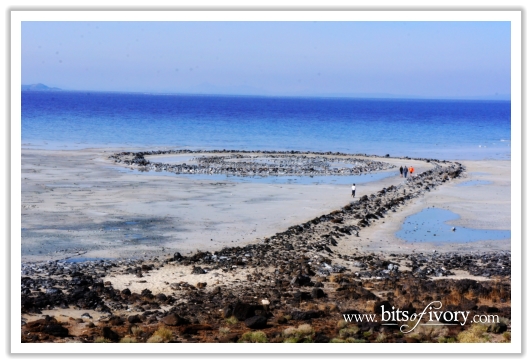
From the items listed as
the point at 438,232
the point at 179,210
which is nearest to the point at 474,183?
the point at 438,232

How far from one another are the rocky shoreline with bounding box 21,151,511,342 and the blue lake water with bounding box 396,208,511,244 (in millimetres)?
2498

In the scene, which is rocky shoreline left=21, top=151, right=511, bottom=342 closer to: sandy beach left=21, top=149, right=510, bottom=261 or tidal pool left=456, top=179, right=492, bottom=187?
sandy beach left=21, top=149, right=510, bottom=261

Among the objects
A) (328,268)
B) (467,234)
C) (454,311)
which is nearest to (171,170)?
(467,234)

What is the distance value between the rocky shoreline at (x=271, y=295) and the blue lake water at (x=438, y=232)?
2.50 meters

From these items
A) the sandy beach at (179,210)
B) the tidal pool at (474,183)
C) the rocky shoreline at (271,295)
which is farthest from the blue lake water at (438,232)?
the tidal pool at (474,183)

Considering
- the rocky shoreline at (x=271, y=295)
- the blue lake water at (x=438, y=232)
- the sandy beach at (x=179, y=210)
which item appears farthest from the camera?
the blue lake water at (x=438, y=232)

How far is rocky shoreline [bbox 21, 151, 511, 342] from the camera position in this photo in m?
14.7

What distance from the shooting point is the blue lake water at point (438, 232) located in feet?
88.5

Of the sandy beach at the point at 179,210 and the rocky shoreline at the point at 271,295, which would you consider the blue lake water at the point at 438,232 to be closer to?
the sandy beach at the point at 179,210

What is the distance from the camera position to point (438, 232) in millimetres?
28344

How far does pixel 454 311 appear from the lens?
1555 cm
